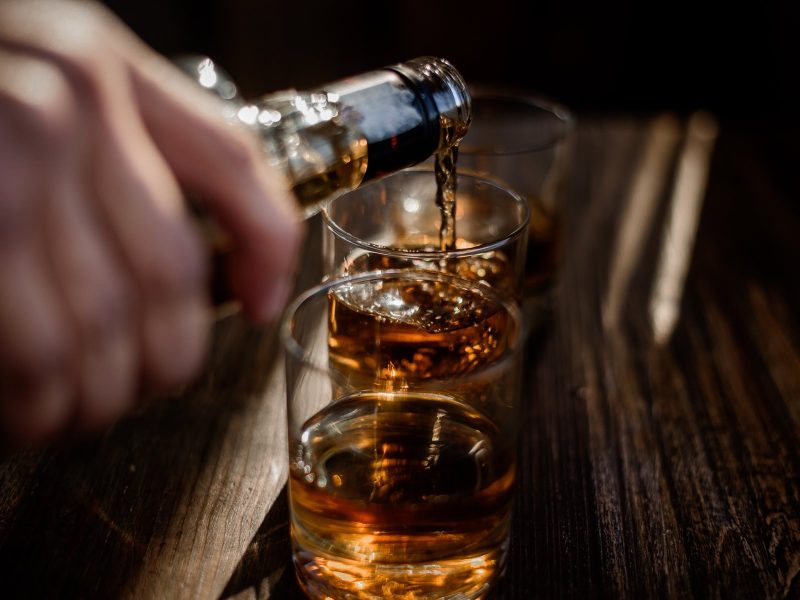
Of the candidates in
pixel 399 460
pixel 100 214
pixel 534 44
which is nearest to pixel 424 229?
pixel 399 460

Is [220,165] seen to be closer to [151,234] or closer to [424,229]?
[151,234]

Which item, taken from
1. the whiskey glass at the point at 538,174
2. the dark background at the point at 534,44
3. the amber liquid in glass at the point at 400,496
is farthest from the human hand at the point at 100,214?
the dark background at the point at 534,44

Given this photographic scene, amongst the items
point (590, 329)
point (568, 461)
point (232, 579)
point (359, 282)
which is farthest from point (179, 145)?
point (590, 329)

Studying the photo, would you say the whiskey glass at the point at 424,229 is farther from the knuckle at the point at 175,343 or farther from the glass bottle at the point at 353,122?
the knuckle at the point at 175,343

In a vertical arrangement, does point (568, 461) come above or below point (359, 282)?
below

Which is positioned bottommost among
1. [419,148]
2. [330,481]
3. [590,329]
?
[590,329]

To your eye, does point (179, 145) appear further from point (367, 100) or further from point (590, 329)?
point (590, 329)
